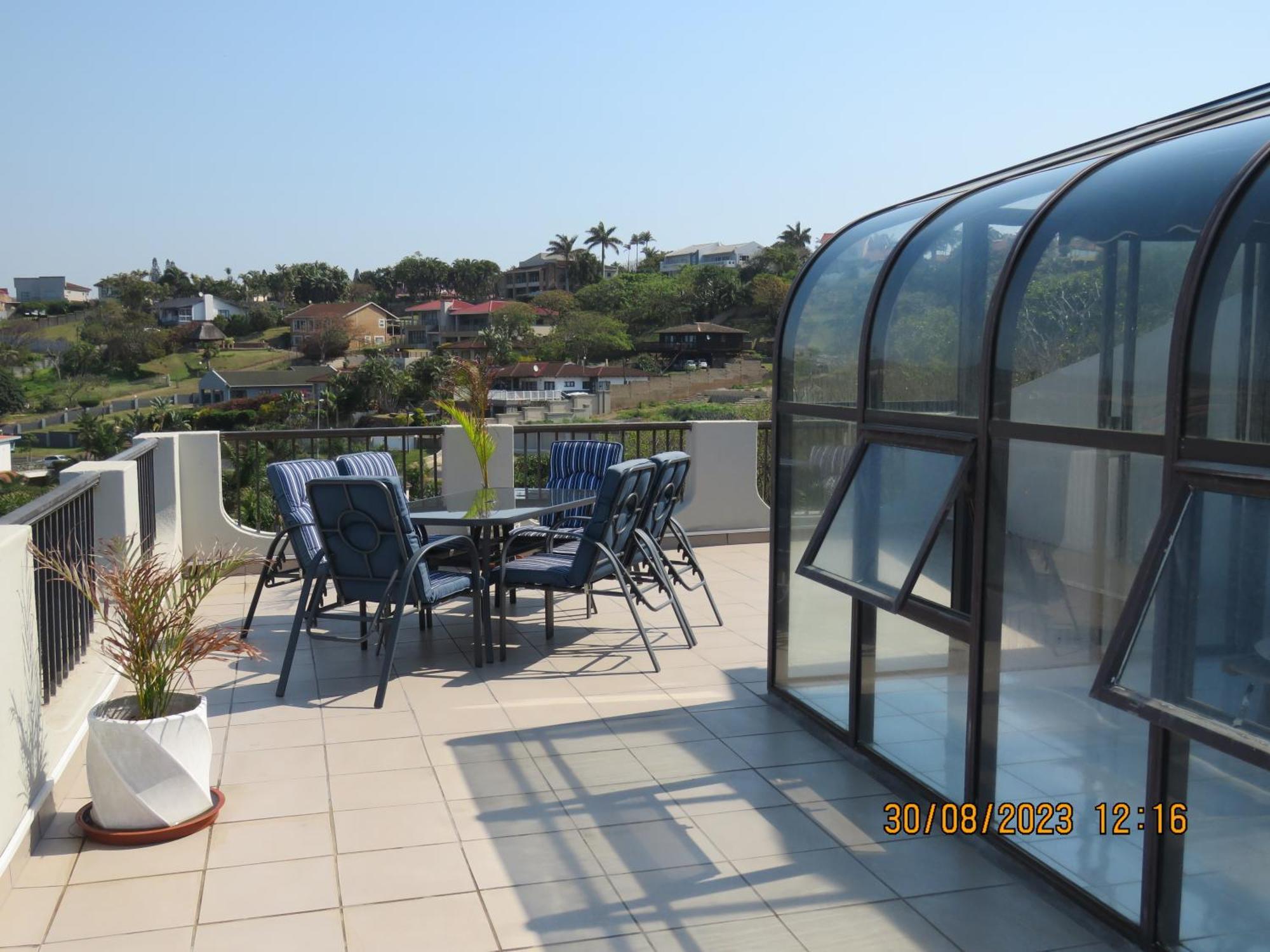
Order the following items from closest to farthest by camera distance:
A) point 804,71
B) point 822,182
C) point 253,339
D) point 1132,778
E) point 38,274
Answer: point 1132,778 < point 804,71 < point 822,182 < point 253,339 < point 38,274

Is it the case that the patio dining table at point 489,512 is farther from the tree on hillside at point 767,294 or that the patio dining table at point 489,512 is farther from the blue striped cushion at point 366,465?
the tree on hillside at point 767,294

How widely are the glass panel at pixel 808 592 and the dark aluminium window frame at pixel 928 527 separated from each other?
0.13 metres

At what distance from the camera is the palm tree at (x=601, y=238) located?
106m

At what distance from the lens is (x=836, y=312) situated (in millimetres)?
4133

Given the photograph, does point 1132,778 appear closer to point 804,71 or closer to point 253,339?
point 804,71

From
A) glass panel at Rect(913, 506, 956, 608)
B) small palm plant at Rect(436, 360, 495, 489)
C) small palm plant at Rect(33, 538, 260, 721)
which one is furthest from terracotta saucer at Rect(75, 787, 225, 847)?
small palm plant at Rect(436, 360, 495, 489)

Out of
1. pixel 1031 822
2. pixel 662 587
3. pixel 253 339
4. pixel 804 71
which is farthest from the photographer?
pixel 253 339

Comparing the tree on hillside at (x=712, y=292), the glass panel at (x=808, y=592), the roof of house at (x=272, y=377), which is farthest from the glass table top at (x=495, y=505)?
the tree on hillside at (x=712, y=292)

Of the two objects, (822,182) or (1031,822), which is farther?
(822,182)

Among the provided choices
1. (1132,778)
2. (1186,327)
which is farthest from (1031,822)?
(1186,327)

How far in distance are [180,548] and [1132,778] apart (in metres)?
6.48

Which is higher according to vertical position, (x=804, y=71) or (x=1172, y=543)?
(x=804, y=71)

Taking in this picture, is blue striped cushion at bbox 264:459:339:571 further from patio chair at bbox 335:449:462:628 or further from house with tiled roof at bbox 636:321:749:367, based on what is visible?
house with tiled roof at bbox 636:321:749:367

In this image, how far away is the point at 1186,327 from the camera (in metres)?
2.38
